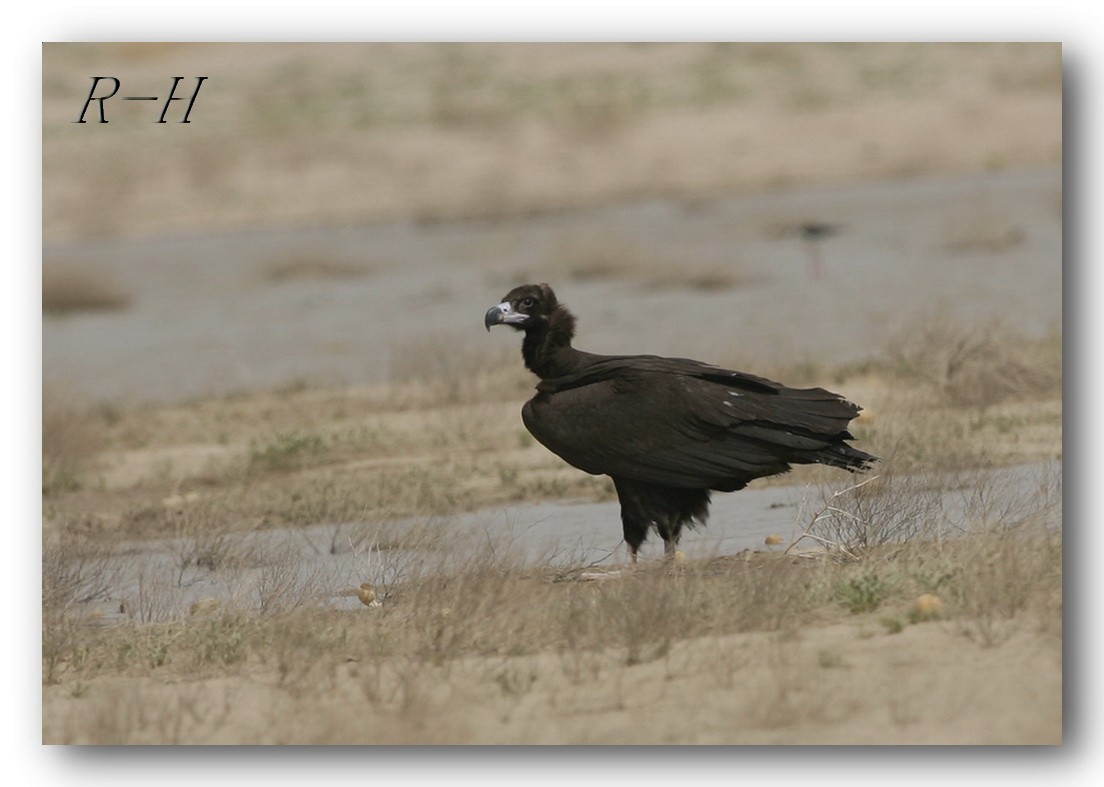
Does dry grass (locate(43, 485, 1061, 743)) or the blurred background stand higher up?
the blurred background

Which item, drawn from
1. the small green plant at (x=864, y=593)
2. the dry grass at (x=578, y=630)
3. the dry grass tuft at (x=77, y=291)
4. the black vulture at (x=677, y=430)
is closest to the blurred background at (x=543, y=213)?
the dry grass tuft at (x=77, y=291)

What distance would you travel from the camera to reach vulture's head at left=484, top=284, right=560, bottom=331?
10078 millimetres

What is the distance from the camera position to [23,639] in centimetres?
893

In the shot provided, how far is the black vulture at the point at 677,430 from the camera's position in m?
9.17

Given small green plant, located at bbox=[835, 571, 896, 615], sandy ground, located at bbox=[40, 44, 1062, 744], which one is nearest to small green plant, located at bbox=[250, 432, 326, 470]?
sandy ground, located at bbox=[40, 44, 1062, 744]

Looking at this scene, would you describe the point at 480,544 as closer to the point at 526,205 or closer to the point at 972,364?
the point at 972,364

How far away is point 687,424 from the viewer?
930cm

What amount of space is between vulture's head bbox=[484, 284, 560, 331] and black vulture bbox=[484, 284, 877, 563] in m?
0.43

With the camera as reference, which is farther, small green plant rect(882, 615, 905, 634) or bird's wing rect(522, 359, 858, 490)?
bird's wing rect(522, 359, 858, 490)

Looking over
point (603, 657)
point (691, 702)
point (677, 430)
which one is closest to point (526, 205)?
point (677, 430)

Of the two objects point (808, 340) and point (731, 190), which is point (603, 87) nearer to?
point (808, 340)

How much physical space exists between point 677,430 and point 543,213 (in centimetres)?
2092

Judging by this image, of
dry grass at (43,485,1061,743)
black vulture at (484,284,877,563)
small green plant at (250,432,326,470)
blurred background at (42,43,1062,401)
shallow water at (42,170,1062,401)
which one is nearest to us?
dry grass at (43,485,1061,743)

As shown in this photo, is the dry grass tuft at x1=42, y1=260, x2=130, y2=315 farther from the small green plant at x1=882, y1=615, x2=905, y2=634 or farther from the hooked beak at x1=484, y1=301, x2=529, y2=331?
the small green plant at x1=882, y1=615, x2=905, y2=634
